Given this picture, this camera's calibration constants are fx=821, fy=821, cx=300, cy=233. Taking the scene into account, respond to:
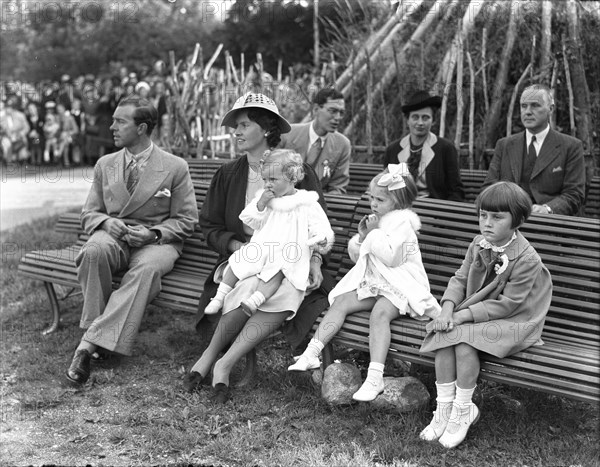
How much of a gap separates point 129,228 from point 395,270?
1931 millimetres

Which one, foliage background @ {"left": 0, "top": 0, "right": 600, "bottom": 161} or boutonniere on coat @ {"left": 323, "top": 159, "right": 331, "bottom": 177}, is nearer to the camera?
boutonniere on coat @ {"left": 323, "top": 159, "right": 331, "bottom": 177}

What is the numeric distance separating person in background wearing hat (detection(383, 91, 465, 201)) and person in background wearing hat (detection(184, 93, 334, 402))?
125cm

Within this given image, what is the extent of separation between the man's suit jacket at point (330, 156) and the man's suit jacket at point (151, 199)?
3.99 feet

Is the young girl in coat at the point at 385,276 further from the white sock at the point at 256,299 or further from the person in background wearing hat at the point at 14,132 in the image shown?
the person in background wearing hat at the point at 14,132

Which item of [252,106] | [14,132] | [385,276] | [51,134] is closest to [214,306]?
[385,276]

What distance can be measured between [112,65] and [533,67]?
2014 cm

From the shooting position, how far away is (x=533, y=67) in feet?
29.3

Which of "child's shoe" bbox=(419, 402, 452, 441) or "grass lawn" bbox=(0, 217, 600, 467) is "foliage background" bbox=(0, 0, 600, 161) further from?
"child's shoe" bbox=(419, 402, 452, 441)

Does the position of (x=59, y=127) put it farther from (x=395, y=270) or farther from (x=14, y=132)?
(x=395, y=270)

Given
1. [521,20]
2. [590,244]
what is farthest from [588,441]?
[521,20]

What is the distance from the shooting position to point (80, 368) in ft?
16.4

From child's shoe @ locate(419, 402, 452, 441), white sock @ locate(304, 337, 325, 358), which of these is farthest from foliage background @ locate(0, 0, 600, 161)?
child's shoe @ locate(419, 402, 452, 441)

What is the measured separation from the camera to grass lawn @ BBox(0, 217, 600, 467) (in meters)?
3.96

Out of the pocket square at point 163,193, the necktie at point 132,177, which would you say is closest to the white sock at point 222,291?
the pocket square at point 163,193
